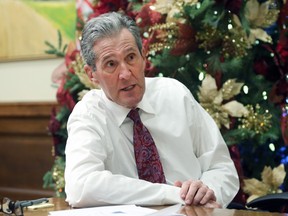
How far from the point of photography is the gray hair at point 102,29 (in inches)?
81.6

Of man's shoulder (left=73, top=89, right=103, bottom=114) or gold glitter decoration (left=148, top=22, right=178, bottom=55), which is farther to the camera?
gold glitter decoration (left=148, top=22, right=178, bottom=55)

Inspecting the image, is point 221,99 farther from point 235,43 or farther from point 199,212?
point 199,212

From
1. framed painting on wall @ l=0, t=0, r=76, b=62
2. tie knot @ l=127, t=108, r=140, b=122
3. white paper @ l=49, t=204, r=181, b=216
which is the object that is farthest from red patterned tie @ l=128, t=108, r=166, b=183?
framed painting on wall @ l=0, t=0, r=76, b=62

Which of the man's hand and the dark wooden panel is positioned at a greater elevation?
the man's hand

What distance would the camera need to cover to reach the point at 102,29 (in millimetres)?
2072

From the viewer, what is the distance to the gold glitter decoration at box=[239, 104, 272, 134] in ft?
9.18

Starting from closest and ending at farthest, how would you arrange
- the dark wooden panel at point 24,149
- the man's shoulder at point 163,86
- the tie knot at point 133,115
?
the tie knot at point 133,115, the man's shoulder at point 163,86, the dark wooden panel at point 24,149

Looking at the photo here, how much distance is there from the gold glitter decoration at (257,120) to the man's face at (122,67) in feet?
2.74

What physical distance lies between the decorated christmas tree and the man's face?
28.1 inches

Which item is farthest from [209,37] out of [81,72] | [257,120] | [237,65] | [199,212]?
[199,212]

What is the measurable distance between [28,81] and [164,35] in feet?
6.95

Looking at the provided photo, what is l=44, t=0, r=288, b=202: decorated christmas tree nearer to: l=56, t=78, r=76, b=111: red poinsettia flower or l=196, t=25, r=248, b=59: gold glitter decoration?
l=196, t=25, r=248, b=59: gold glitter decoration

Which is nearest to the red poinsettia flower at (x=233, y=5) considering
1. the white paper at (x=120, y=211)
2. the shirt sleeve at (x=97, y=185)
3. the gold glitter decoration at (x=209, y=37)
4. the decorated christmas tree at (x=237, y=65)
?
the decorated christmas tree at (x=237, y=65)

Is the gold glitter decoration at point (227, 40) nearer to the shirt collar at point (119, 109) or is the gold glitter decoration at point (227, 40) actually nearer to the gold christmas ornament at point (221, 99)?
the gold christmas ornament at point (221, 99)
